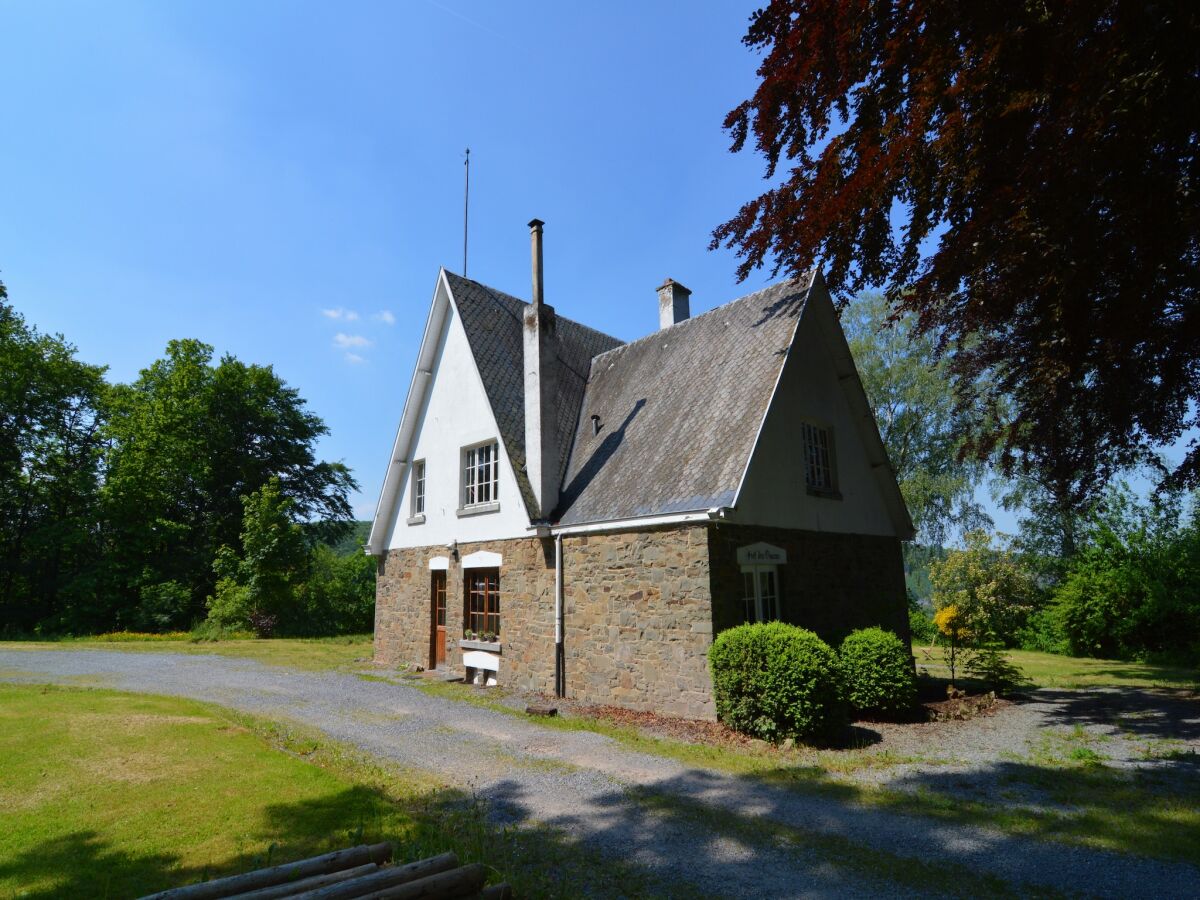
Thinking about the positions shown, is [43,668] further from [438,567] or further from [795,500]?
[795,500]

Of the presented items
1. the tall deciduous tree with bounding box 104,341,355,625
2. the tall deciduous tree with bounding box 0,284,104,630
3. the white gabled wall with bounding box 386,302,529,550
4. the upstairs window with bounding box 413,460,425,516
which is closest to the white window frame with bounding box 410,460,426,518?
the upstairs window with bounding box 413,460,425,516

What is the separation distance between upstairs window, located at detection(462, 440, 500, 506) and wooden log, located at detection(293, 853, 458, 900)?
953 cm

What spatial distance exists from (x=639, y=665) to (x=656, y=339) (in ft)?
25.1

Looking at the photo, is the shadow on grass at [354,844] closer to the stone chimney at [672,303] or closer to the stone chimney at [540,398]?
the stone chimney at [540,398]

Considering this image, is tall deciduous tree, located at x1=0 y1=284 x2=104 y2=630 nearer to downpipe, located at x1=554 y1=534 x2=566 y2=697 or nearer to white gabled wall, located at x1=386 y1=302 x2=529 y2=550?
white gabled wall, located at x1=386 y1=302 x2=529 y2=550

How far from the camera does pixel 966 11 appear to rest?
6.59m

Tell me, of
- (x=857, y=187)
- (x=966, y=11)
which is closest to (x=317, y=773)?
(x=857, y=187)

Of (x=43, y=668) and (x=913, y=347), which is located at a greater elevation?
(x=913, y=347)

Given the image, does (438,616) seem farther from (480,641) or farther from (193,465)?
(193,465)

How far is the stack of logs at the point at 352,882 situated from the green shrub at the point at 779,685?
197 inches

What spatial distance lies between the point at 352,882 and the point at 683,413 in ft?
30.7

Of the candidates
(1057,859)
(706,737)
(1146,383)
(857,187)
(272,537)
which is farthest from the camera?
(272,537)

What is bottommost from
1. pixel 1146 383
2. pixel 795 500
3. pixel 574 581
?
pixel 574 581

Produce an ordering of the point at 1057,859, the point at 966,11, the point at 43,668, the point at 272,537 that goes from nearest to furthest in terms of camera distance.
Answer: the point at 1057,859 → the point at 966,11 → the point at 43,668 → the point at 272,537
